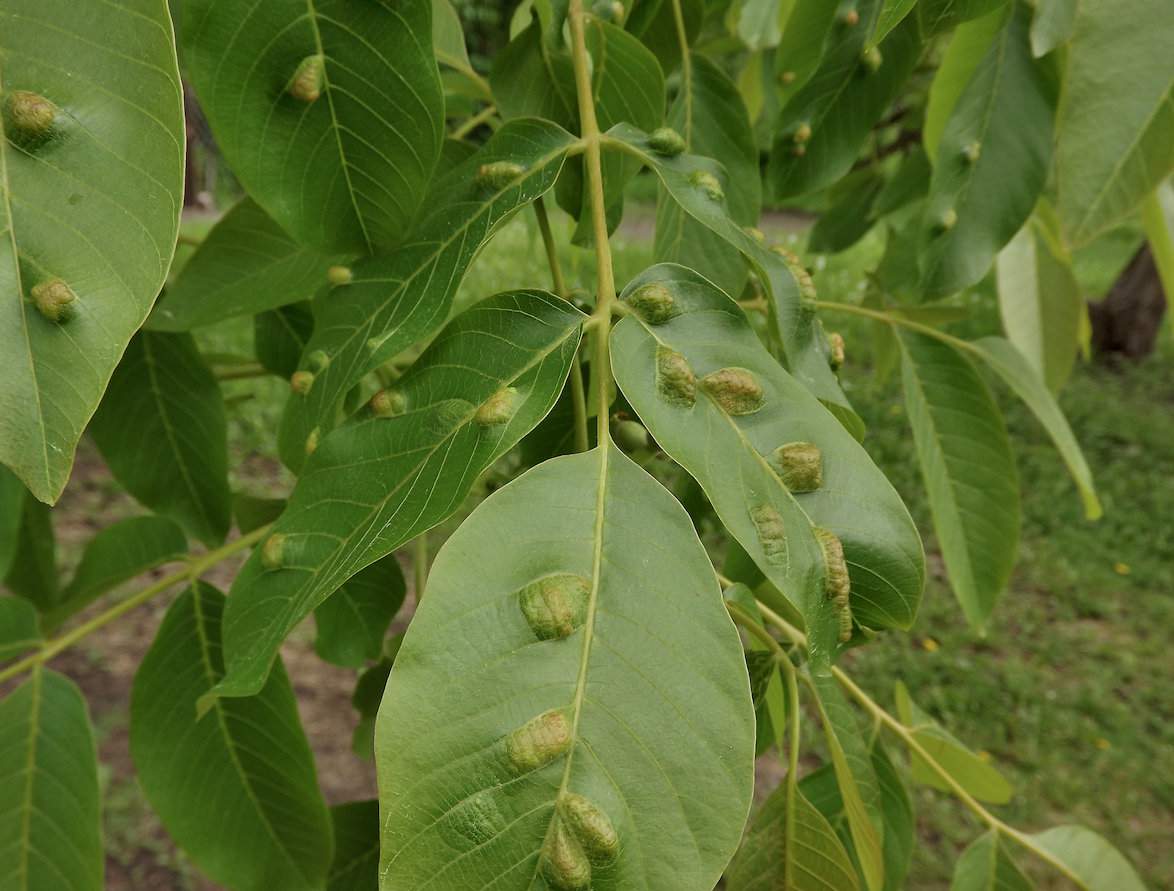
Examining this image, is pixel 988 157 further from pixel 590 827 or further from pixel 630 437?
pixel 590 827

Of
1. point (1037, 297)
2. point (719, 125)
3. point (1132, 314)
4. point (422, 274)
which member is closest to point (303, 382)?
point (422, 274)

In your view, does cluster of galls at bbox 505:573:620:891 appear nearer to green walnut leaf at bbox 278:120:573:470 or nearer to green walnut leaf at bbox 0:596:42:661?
green walnut leaf at bbox 278:120:573:470

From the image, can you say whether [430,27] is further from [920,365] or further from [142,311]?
[920,365]

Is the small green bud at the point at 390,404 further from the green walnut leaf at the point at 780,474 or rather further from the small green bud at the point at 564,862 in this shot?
the small green bud at the point at 564,862

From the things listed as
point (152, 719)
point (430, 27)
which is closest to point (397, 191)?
point (430, 27)

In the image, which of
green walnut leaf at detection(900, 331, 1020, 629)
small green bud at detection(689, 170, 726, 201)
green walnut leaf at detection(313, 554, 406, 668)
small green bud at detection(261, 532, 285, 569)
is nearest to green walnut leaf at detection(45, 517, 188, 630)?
green walnut leaf at detection(313, 554, 406, 668)

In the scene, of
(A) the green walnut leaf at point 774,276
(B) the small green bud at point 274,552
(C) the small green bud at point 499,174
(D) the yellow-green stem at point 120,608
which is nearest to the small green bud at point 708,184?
(A) the green walnut leaf at point 774,276
